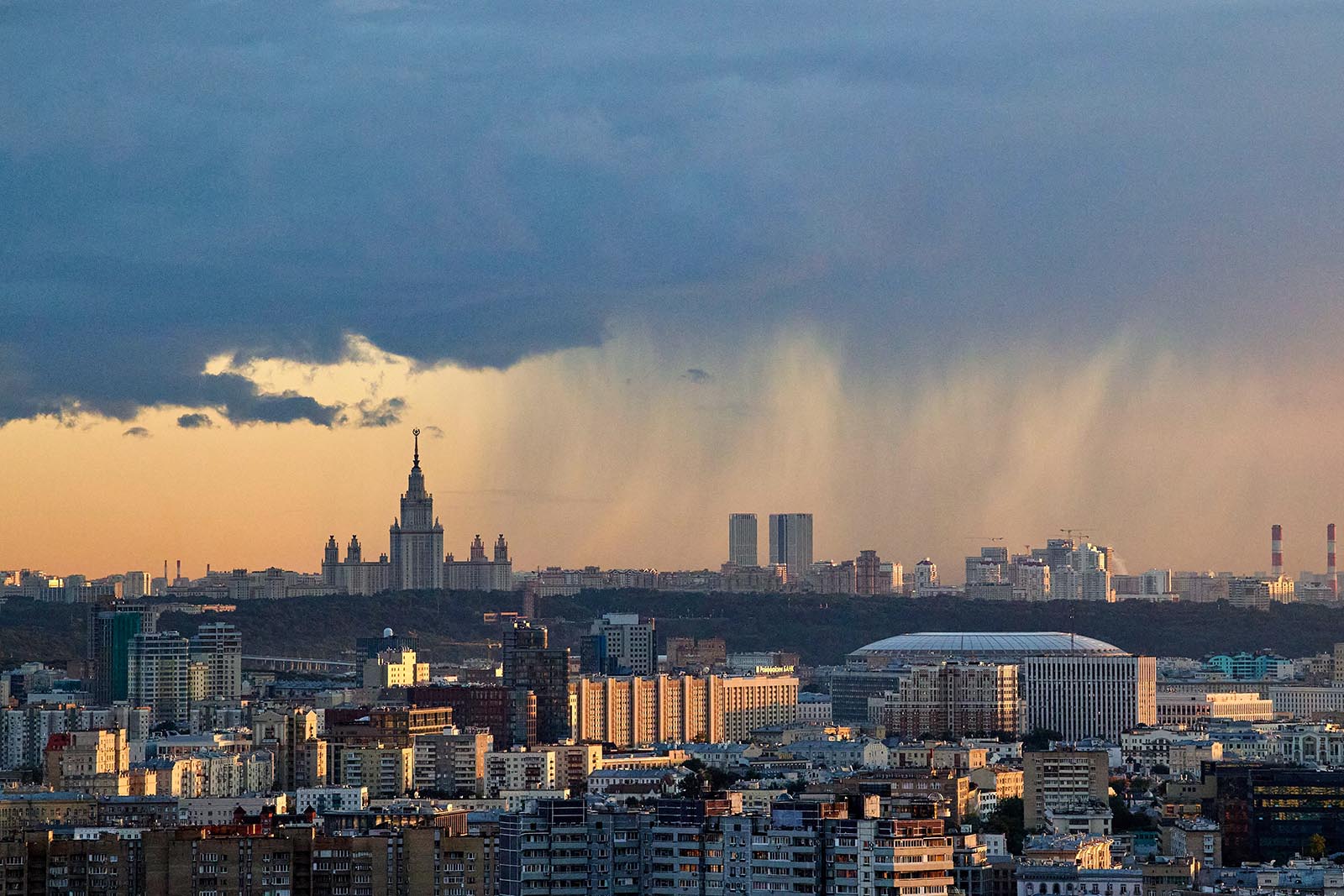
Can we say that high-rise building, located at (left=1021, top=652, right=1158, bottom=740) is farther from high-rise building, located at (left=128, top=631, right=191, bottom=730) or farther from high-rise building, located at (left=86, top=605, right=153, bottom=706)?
high-rise building, located at (left=86, top=605, right=153, bottom=706)

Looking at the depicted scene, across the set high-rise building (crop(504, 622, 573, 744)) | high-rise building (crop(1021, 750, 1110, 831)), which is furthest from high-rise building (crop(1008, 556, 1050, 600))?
high-rise building (crop(1021, 750, 1110, 831))

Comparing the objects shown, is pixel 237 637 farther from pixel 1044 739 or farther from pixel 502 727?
pixel 1044 739

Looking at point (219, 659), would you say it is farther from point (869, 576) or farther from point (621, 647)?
point (869, 576)

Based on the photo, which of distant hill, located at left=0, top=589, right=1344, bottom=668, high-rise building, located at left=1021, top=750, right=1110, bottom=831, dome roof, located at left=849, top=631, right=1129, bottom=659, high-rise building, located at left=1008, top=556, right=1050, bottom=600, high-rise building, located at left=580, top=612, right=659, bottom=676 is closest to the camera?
high-rise building, located at left=1021, top=750, right=1110, bottom=831

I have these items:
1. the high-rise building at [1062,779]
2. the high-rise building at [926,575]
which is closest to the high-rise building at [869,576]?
the high-rise building at [926,575]

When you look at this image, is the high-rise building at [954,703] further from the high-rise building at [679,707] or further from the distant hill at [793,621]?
the distant hill at [793,621]

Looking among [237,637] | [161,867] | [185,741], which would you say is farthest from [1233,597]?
[161,867]

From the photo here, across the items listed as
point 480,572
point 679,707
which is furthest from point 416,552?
point 679,707
